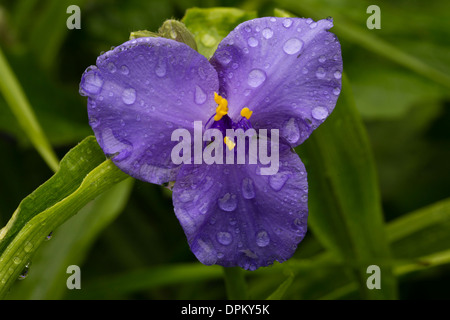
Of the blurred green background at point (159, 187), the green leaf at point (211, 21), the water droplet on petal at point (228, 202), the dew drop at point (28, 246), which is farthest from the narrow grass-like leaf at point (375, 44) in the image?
the dew drop at point (28, 246)

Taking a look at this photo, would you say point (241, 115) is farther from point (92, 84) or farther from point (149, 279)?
point (149, 279)

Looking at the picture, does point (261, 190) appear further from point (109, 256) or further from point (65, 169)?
point (109, 256)

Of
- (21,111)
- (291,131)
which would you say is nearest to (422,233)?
(291,131)

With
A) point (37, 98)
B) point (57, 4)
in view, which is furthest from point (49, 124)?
point (57, 4)

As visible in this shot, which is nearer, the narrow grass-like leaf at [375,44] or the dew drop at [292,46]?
the dew drop at [292,46]

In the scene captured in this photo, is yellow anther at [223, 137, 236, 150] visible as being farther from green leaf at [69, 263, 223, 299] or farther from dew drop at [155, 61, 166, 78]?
green leaf at [69, 263, 223, 299]

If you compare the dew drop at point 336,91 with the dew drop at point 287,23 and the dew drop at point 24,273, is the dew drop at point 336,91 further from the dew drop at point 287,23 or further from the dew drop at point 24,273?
the dew drop at point 24,273

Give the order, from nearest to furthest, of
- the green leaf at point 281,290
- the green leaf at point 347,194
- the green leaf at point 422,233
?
the green leaf at point 281,290
the green leaf at point 347,194
the green leaf at point 422,233
